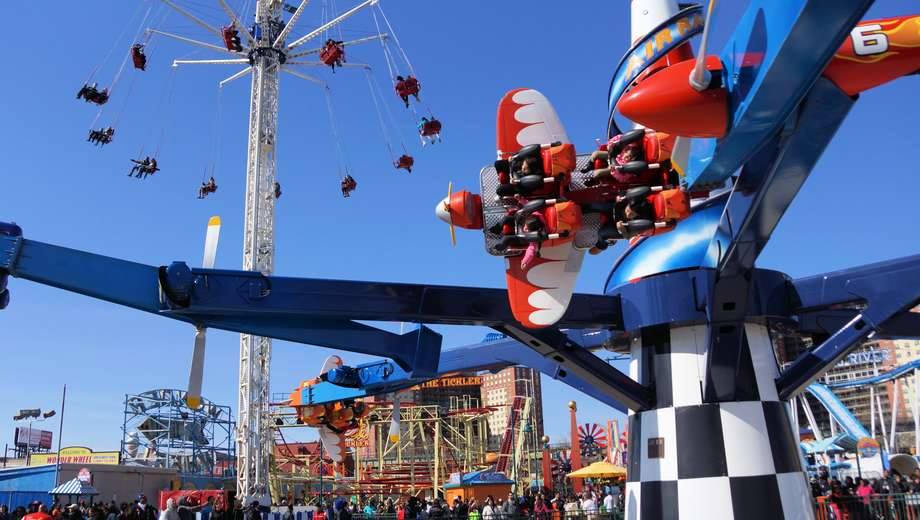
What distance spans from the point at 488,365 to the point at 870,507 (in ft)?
29.3

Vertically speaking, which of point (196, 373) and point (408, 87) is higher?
point (408, 87)

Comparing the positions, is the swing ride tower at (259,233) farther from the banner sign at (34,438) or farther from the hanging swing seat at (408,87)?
the banner sign at (34,438)

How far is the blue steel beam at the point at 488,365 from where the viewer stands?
437 inches

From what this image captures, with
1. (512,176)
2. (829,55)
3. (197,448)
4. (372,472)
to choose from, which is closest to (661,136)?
(512,176)

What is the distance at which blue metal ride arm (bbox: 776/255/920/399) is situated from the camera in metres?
8.41

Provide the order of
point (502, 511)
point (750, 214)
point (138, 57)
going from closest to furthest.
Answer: point (750, 214) < point (502, 511) < point (138, 57)

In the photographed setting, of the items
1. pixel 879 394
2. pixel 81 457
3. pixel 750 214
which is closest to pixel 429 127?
pixel 750 214

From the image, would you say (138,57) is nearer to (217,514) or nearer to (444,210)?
(217,514)

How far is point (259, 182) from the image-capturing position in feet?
113

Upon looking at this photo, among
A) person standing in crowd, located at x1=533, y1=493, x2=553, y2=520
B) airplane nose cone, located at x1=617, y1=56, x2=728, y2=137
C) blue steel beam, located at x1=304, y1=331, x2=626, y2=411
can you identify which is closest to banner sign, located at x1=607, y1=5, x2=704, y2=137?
airplane nose cone, located at x1=617, y1=56, x2=728, y2=137

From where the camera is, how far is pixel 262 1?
36969mm

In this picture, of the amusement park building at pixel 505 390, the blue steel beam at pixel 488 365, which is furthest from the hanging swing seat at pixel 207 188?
the amusement park building at pixel 505 390

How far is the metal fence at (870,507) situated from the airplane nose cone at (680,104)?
493 inches

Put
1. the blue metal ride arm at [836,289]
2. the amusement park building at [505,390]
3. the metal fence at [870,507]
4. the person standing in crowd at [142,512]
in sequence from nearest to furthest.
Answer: the blue metal ride arm at [836,289], the metal fence at [870,507], the person standing in crowd at [142,512], the amusement park building at [505,390]
